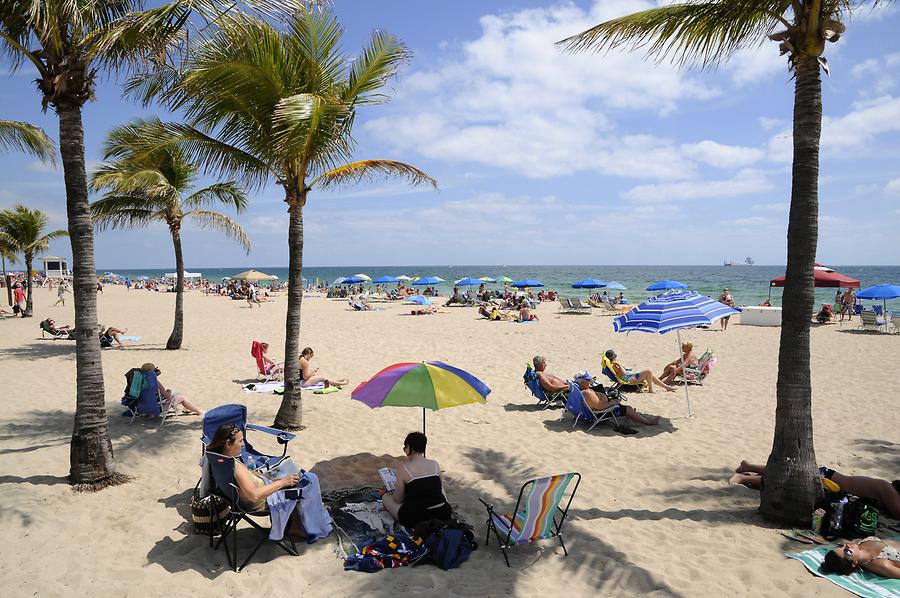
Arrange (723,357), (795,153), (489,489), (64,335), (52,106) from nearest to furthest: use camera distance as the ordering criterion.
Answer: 1. (795,153)
2. (52,106)
3. (489,489)
4. (723,357)
5. (64,335)

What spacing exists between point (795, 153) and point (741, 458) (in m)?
3.61

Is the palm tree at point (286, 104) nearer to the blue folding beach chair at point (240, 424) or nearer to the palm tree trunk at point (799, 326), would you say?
the blue folding beach chair at point (240, 424)

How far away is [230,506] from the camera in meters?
3.84

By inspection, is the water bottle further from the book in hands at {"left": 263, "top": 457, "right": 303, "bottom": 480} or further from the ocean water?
the ocean water

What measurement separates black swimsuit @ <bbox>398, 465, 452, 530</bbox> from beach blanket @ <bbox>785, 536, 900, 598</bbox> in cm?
275

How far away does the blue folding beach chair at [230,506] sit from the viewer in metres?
3.78

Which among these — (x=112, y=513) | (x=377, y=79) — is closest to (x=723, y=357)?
(x=377, y=79)

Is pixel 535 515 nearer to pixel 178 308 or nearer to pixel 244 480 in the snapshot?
pixel 244 480

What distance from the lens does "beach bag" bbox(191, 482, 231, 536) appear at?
3.91 metres

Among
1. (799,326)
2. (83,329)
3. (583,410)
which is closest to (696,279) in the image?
(583,410)

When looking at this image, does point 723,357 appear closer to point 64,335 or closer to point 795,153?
point 795,153

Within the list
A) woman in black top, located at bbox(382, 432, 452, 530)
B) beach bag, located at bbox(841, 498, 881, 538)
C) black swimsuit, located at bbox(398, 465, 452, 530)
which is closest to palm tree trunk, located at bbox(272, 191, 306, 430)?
woman in black top, located at bbox(382, 432, 452, 530)

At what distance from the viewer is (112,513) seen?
444 cm

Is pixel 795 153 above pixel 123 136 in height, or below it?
below
